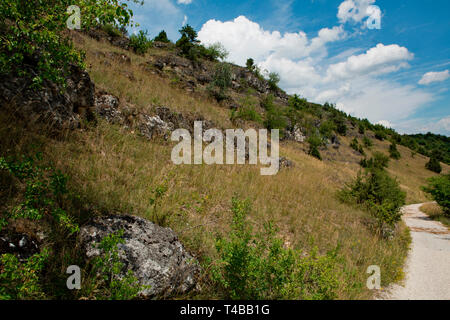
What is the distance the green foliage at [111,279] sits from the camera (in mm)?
1888

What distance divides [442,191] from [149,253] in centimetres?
1695

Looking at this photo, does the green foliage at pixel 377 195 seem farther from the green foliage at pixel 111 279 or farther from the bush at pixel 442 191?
the green foliage at pixel 111 279

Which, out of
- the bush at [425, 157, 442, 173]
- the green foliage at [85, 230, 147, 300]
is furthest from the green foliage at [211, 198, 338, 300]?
the bush at [425, 157, 442, 173]

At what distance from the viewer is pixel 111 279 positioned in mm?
1991

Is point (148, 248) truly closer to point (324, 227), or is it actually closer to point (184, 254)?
point (184, 254)

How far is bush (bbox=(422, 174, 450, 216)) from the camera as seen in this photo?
483 inches

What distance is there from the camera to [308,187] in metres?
8.83

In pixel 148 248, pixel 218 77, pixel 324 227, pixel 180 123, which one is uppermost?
pixel 218 77

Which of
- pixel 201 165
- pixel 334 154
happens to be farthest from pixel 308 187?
pixel 334 154

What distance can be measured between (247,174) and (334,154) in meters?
33.5

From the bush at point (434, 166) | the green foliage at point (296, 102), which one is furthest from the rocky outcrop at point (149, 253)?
the bush at point (434, 166)

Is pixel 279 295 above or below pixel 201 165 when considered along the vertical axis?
below

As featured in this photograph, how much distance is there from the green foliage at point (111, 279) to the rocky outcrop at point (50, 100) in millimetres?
2545

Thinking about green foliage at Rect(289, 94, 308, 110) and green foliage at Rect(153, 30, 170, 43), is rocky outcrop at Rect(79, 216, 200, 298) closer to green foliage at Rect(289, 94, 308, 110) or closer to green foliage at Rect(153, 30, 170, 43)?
green foliage at Rect(289, 94, 308, 110)
